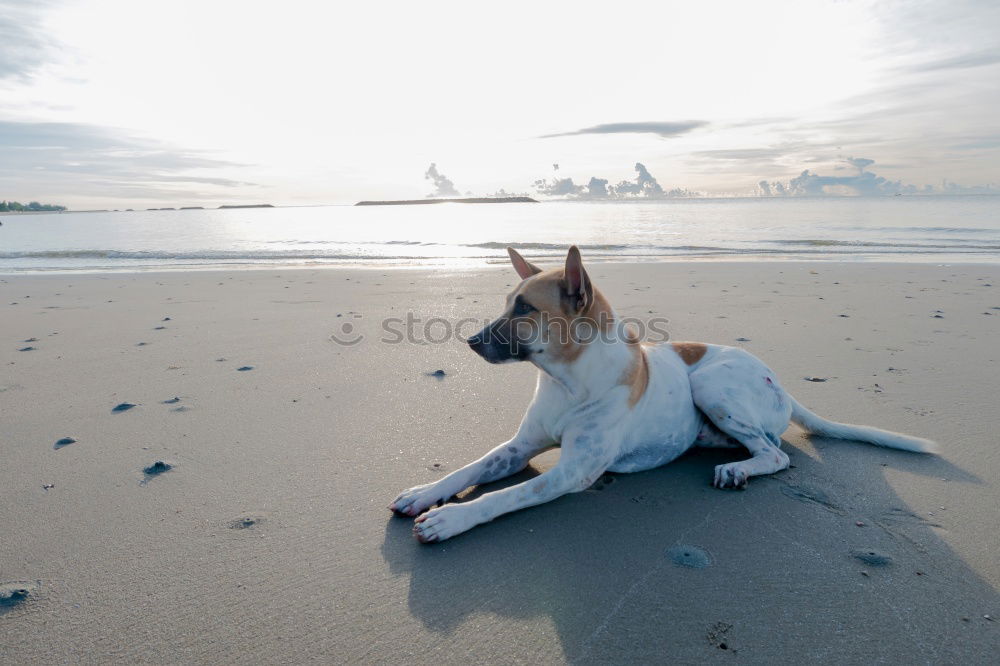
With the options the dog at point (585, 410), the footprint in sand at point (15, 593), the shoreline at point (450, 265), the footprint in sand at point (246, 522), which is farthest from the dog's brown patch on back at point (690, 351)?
the shoreline at point (450, 265)

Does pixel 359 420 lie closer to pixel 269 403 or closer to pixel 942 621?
pixel 269 403

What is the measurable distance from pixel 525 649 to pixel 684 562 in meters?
1.00

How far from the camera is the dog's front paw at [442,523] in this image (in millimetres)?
3176

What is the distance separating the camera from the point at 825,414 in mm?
4977

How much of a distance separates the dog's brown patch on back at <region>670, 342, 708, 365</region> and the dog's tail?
2.50 feet

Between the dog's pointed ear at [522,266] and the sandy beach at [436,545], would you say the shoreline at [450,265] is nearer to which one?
the sandy beach at [436,545]

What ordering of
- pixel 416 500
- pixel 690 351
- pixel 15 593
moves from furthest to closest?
pixel 690 351 → pixel 416 500 → pixel 15 593

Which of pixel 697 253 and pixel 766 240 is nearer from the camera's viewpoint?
pixel 697 253

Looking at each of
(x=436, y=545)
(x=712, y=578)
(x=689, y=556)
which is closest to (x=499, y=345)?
(x=436, y=545)

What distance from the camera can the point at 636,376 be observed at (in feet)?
12.3

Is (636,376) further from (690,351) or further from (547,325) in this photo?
(690,351)

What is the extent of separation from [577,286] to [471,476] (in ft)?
4.39

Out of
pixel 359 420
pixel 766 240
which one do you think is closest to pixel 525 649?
pixel 359 420

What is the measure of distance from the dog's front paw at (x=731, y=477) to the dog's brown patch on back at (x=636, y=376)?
68 centimetres
